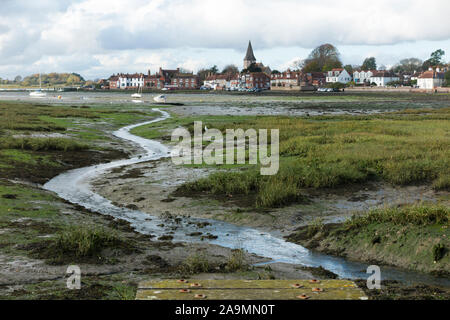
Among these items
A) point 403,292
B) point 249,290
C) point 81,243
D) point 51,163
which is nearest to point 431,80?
point 51,163

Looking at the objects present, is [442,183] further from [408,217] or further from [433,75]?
[433,75]

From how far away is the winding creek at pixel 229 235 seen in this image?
12.5 m

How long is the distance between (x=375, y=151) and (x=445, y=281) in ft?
52.9

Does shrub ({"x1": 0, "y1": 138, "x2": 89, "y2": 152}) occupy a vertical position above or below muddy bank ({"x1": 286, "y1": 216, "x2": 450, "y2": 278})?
above

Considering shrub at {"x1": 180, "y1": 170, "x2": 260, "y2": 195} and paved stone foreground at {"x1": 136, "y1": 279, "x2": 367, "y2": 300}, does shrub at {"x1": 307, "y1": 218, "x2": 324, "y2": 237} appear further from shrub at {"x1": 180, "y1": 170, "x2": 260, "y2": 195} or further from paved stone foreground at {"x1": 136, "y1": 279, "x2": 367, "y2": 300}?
paved stone foreground at {"x1": 136, "y1": 279, "x2": 367, "y2": 300}

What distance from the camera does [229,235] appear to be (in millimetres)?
16281

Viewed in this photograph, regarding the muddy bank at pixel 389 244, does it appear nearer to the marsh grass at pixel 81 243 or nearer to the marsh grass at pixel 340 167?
the marsh grass at pixel 340 167

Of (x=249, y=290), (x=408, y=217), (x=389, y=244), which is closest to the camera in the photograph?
(x=249, y=290)

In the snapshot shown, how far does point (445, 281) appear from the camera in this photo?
11500 mm

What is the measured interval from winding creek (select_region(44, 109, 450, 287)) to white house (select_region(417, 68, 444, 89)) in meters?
168

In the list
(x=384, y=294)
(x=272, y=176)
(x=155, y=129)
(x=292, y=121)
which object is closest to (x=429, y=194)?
(x=272, y=176)

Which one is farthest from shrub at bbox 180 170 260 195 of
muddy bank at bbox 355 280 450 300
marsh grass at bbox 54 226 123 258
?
muddy bank at bbox 355 280 450 300

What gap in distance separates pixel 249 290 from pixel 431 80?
183 m

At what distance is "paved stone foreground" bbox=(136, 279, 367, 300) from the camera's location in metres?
6.31
